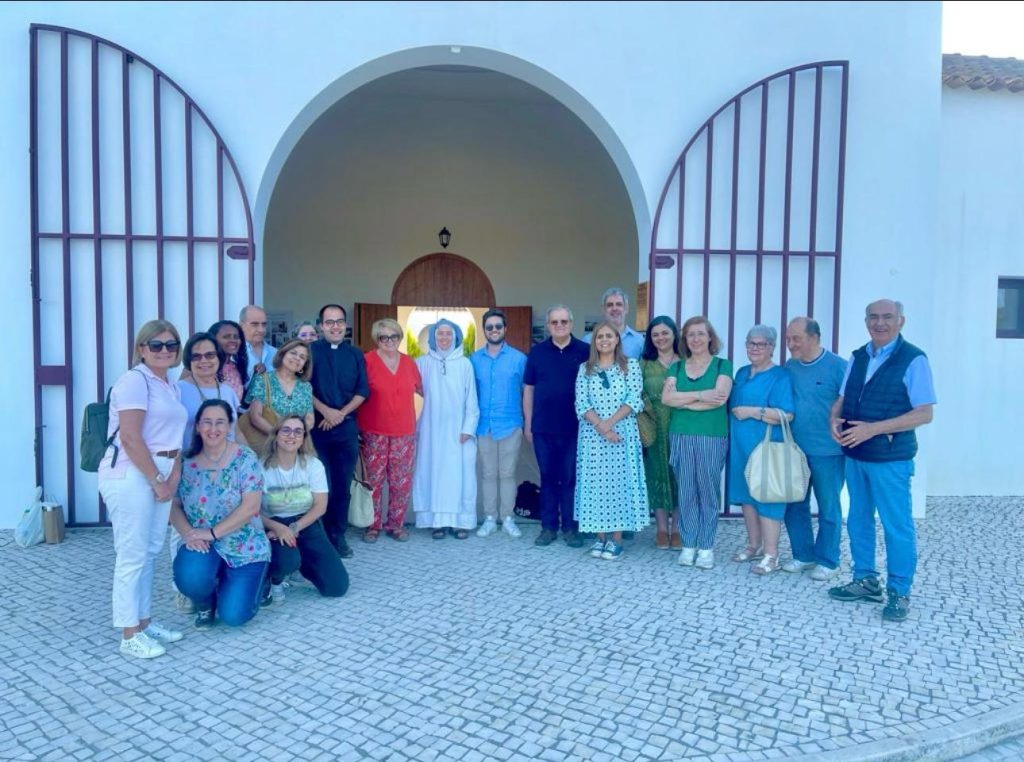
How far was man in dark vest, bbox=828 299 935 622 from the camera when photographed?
3.56 m

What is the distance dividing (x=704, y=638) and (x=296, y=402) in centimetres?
252

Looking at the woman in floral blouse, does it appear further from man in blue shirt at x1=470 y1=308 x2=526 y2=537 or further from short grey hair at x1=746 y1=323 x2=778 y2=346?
short grey hair at x1=746 y1=323 x2=778 y2=346

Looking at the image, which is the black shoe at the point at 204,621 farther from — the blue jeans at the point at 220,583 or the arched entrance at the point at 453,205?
the arched entrance at the point at 453,205

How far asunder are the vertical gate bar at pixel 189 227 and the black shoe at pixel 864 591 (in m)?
4.52

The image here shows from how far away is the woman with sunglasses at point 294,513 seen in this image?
144 inches

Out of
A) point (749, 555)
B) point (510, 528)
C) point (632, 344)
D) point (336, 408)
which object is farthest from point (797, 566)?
point (336, 408)

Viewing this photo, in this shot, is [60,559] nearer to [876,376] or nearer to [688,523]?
[688,523]

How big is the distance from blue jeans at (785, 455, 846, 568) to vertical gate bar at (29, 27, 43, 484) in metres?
A: 5.00

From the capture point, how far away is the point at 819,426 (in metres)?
4.05

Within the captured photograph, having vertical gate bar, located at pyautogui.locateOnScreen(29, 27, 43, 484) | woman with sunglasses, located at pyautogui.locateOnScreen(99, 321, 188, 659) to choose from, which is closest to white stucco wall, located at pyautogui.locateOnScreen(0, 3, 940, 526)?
vertical gate bar, located at pyautogui.locateOnScreen(29, 27, 43, 484)

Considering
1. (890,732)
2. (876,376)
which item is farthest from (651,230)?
(890,732)

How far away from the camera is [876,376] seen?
366cm

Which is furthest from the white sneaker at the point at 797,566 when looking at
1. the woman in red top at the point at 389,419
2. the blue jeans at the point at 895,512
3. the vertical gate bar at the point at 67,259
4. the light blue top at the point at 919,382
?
the vertical gate bar at the point at 67,259

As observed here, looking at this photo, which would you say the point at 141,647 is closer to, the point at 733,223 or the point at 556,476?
the point at 556,476
